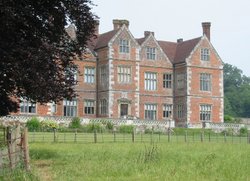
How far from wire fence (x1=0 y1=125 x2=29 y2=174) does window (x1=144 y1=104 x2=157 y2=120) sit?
3527 cm

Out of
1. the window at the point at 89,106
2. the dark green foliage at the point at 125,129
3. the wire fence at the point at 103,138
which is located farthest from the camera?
the window at the point at 89,106

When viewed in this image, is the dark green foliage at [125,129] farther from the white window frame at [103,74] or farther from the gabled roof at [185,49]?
the gabled roof at [185,49]

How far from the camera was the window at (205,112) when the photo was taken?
50.0 m

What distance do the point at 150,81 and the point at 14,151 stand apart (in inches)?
1448

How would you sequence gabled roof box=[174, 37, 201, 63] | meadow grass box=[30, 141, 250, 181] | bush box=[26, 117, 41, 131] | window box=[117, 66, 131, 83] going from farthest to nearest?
gabled roof box=[174, 37, 201, 63]
window box=[117, 66, 131, 83]
bush box=[26, 117, 41, 131]
meadow grass box=[30, 141, 250, 181]

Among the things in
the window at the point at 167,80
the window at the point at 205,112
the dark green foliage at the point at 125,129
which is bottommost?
the dark green foliage at the point at 125,129

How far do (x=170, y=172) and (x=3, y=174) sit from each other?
4.06 m

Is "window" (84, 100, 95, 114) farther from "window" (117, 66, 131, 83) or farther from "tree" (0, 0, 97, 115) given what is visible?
"tree" (0, 0, 97, 115)

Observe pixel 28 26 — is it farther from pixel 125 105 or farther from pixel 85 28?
pixel 125 105

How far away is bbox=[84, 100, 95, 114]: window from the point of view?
46.8 meters

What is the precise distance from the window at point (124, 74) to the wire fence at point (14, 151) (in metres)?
32.3

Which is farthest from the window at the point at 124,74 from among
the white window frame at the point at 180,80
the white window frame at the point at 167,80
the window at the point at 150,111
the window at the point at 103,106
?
the white window frame at the point at 180,80

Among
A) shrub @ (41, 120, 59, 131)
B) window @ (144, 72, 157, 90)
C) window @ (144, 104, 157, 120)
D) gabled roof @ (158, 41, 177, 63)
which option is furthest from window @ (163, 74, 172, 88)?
shrub @ (41, 120, 59, 131)

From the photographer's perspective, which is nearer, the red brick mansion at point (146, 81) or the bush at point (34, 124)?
the bush at point (34, 124)
